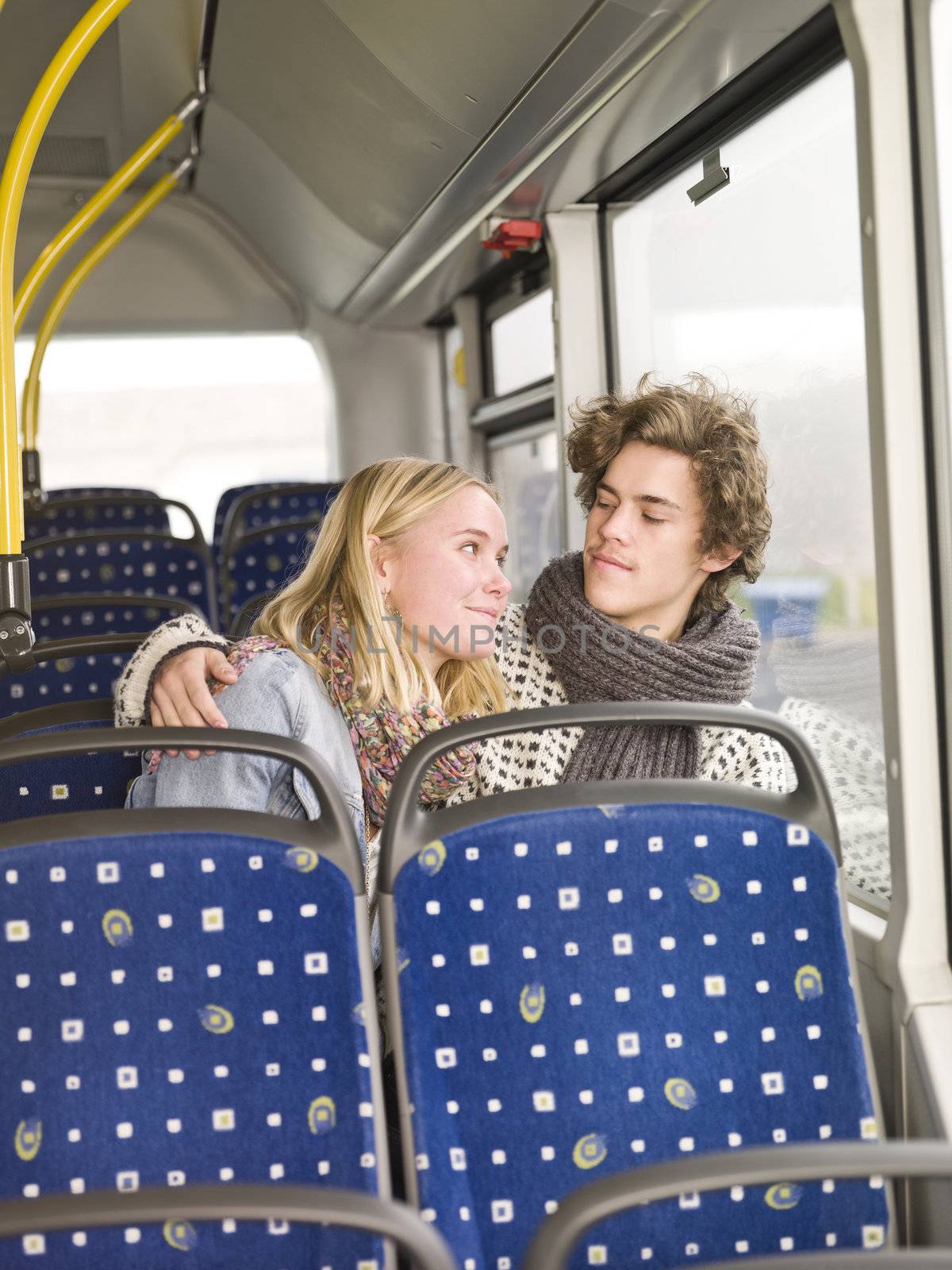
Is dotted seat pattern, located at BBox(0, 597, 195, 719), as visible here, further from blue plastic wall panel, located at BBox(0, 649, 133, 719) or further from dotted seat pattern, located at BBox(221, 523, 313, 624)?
dotted seat pattern, located at BBox(221, 523, 313, 624)

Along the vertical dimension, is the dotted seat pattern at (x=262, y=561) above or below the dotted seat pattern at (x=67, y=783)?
above

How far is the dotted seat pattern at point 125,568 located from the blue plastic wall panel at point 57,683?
2.96 feet

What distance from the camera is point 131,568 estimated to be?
11.8ft

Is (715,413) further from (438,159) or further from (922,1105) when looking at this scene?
(438,159)

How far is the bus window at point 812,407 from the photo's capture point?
2268mm

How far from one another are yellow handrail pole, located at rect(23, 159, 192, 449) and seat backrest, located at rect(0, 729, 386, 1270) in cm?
267

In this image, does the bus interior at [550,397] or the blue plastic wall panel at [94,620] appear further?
the blue plastic wall panel at [94,620]

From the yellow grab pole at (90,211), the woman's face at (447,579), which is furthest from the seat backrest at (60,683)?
the woman's face at (447,579)

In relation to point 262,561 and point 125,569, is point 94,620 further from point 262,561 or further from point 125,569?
point 262,561

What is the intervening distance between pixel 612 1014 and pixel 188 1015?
0.44 meters

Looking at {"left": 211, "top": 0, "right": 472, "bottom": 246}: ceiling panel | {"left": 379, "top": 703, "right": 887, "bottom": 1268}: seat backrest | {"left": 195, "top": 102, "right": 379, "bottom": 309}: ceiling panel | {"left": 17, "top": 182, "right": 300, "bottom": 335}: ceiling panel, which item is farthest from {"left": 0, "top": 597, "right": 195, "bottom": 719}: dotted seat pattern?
{"left": 17, "top": 182, "right": 300, "bottom": 335}: ceiling panel

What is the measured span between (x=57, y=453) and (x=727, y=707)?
555cm

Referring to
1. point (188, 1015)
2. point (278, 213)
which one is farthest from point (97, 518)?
point (188, 1015)

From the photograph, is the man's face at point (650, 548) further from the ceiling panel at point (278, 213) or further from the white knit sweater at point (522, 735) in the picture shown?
the ceiling panel at point (278, 213)
